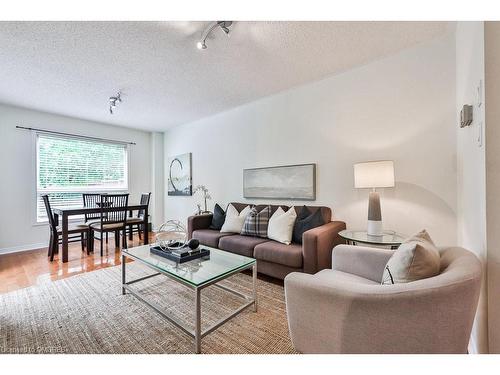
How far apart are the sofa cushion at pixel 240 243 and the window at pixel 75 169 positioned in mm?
3318

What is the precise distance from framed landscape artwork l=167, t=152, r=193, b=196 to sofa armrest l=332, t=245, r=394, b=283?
3.49 meters

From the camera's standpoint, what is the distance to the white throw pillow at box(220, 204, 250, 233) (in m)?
3.10

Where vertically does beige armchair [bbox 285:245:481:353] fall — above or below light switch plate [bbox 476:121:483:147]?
below

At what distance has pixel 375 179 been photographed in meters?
2.07

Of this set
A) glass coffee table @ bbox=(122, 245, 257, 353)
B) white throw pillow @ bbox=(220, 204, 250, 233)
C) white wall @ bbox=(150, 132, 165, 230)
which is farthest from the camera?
white wall @ bbox=(150, 132, 165, 230)

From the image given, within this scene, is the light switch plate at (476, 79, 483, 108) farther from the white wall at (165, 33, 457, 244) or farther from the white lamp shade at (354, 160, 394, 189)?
the white wall at (165, 33, 457, 244)

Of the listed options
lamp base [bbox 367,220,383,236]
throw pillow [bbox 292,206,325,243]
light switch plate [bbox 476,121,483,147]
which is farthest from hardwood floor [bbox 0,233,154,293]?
light switch plate [bbox 476,121,483,147]

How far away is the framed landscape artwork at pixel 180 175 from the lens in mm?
4672

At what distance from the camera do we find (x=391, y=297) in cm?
91

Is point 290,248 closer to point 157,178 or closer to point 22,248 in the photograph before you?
point 157,178

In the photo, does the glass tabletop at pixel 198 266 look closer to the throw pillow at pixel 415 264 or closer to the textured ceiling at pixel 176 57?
the throw pillow at pixel 415 264

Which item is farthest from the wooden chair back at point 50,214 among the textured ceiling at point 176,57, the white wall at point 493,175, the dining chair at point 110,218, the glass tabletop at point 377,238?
the white wall at point 493,175

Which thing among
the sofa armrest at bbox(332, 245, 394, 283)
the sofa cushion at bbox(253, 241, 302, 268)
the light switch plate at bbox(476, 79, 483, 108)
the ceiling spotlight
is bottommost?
the sofa cushion at bbox(253, 241, 302, 268)
